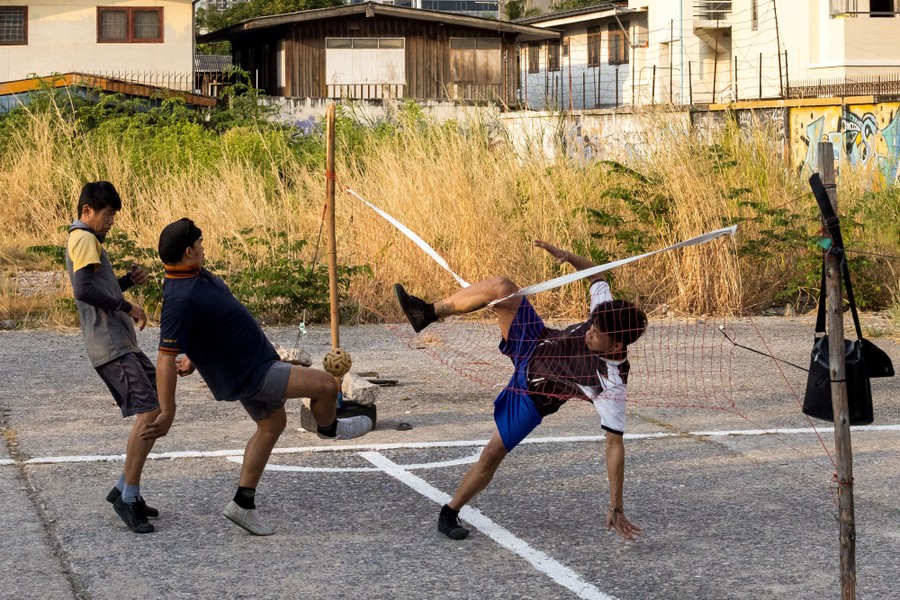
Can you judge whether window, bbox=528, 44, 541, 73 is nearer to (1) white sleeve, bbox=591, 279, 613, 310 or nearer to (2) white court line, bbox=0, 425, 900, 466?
(2) white court line, bbox=0, 425, 900, 466

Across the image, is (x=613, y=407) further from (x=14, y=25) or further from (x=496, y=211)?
(x=14, y=25)

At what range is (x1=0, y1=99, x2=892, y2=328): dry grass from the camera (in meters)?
13.1

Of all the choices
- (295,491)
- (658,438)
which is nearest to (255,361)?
(295,491)

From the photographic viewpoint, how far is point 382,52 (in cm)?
3681

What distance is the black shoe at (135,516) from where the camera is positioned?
18.5 ft

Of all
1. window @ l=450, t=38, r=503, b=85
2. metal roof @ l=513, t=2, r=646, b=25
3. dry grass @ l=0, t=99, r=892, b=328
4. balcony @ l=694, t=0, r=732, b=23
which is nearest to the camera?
dry grass @ l=0, t=99, r=892, b=328

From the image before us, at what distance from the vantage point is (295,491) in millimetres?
6410

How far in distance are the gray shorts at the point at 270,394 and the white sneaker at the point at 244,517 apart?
1.36 ft

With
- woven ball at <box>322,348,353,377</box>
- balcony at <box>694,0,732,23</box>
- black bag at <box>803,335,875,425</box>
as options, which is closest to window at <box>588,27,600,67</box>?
balcony at <box>694,0,732,23</box>

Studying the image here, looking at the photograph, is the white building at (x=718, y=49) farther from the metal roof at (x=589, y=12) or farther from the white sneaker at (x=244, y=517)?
the white sneaker at (x=244, y=517)

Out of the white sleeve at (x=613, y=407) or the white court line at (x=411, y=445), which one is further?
the white court line at (x=411, y=445)

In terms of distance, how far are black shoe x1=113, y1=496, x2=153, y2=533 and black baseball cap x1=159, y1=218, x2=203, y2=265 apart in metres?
1.17

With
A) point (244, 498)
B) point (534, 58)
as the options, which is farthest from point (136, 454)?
point (534, 58)

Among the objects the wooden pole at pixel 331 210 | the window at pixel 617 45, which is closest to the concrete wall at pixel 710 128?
the wooden pole at pixel 331 210
